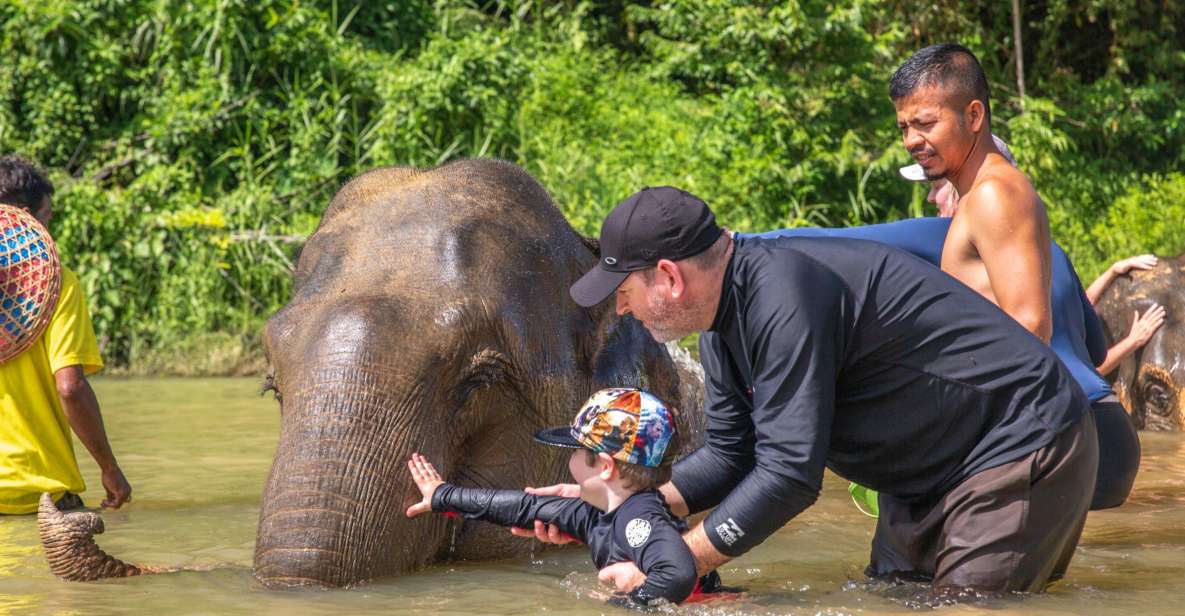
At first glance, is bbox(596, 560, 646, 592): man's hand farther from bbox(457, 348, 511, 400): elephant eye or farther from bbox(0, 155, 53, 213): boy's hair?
bbox(0, 155, 53, 213): boy's hair

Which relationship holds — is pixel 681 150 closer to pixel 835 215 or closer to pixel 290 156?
pixel 835 215

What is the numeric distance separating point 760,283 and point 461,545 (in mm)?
1815

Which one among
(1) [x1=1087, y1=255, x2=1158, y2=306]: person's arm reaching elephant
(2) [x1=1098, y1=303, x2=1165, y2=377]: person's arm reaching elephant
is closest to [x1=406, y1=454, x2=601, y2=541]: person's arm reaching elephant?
(1) [x1=1087, y1=255, x2=1158, y2=306]: person's arm reaching elephant

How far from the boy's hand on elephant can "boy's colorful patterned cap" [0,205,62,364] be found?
7.18ft

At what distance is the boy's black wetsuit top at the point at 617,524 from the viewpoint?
12.5 ft

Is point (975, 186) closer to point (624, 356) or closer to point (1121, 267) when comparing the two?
point (624, 356)

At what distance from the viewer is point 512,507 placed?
4.29 m

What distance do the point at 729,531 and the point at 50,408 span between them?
11.3 ft

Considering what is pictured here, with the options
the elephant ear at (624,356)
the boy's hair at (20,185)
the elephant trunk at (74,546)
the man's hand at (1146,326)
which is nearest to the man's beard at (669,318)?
the elephant ear at (624,356)

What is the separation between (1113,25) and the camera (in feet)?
49.9

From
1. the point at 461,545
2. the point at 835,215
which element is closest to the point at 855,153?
the point at 835,215

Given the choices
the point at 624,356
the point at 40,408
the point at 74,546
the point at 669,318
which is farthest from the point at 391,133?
the point at 669,318

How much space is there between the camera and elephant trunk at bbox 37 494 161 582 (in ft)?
14.4

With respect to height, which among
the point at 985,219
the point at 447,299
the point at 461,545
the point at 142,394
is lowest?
the point at 142,394
